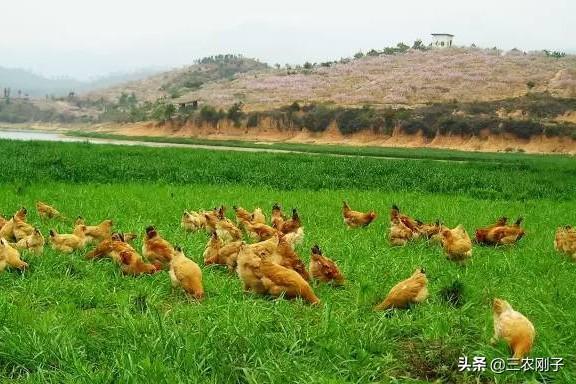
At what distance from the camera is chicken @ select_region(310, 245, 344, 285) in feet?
24.2

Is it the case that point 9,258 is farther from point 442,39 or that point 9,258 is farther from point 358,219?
point 442,39

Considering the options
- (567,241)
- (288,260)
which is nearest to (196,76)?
(567,241)

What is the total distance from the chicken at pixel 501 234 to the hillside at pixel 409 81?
58453 mm

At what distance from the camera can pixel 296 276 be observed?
682 centimetres

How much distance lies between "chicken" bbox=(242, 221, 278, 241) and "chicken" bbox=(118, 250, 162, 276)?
7.65 feet

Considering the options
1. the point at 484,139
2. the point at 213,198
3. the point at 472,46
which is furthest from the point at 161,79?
the point at 213,198

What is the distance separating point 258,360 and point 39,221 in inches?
296

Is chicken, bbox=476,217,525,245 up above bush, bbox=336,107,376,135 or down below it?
below

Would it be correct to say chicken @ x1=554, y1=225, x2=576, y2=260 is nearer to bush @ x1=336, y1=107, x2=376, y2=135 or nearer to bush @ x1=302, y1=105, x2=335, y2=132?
bush @ x1=336, y1=107, x2=376, y2=135

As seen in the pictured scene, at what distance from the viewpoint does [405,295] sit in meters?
6.55

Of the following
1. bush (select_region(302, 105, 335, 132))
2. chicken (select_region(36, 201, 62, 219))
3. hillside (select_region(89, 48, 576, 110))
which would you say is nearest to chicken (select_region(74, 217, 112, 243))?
chicken (select_region(36, 201, 62, 219))

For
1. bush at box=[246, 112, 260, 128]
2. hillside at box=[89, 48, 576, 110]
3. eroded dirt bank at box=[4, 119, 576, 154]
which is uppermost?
hillside at box=[89, 48, 576, 110]

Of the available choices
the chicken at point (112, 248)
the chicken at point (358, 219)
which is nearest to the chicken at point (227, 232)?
the chicken at point (112, 248)

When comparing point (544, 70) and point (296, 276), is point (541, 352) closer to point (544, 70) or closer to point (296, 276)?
point (296, 276)
